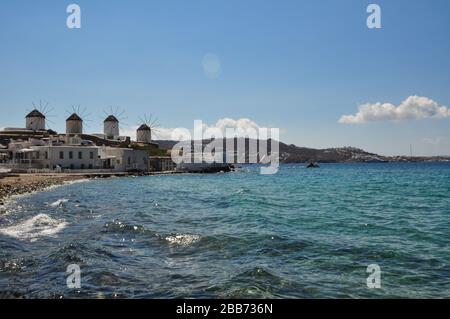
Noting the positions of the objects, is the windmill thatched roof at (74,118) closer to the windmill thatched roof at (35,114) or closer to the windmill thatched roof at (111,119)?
the windmill thatched roof at (35,114)

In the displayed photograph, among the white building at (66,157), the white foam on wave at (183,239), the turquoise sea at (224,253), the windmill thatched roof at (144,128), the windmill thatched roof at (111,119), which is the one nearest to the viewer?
the turquoise sea at (224,253)

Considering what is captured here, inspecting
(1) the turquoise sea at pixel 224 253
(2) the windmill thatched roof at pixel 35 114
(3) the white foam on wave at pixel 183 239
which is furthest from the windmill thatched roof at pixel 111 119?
(3) the white foam on wave at pixel 183 239

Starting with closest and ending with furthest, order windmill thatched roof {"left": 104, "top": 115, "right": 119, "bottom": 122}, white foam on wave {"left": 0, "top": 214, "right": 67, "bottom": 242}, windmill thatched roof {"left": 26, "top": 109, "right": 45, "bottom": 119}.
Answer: white foam on wave {"left": 0, "top": 214, "right": 67, "bottom": 242} < windmill thatched roof {"left": 26, "top": 109, "right": 45, "bottom": 119} < windmill thatched roof {"left": 104, "top": 115, "right": 119, "bottom": 122}

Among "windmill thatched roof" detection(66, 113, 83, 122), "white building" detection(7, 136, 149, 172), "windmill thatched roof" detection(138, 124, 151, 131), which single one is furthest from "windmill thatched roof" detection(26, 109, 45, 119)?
"white building" detection(7, 136, 149, 172)

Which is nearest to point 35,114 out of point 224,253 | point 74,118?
point 74,118

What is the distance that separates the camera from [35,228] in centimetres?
2108

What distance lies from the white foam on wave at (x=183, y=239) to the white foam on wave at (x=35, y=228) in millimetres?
5805

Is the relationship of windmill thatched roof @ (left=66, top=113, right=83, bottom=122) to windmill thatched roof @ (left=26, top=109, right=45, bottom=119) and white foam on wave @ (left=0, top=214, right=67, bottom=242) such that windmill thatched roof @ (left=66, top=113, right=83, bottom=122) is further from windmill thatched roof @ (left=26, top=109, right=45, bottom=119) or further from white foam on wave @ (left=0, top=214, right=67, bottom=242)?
white foam on wave @ (left=0, top=214, right=67, bottom=242)

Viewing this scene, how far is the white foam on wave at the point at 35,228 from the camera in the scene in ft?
62.1

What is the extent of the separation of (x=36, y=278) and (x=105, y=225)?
1050 centimetres

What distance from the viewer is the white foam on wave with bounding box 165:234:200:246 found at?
1787 cm

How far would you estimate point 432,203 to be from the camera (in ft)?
117

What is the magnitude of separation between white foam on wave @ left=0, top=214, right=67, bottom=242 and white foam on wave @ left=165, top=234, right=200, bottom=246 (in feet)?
19.0
